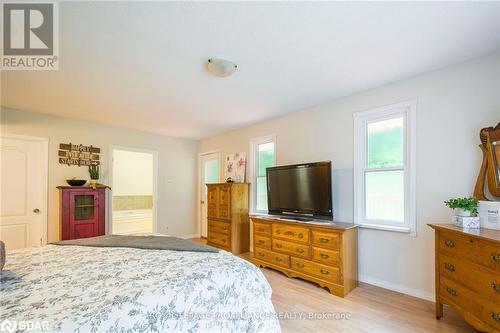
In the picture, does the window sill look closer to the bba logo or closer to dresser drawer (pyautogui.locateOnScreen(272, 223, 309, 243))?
dresser drawer (pyautogui.locateOnScreen(272, 223, 309, 243))

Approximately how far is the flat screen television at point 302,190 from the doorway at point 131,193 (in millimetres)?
3606

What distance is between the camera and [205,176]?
5.92 meters

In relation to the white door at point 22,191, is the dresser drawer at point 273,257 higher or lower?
lower

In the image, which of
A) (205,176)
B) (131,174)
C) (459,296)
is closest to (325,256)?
(459,296)

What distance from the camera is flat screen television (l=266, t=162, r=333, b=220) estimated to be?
3070 millimetres

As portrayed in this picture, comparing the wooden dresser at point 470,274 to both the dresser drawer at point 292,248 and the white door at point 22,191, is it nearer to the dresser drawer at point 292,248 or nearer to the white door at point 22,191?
the dresser drawer at point 292,248

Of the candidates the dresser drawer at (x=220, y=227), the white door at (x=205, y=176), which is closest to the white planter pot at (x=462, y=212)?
the dresser drawer at (x=220, y=227)

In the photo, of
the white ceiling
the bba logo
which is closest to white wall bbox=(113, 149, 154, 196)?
the white ceiling

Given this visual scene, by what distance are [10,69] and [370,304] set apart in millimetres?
4437

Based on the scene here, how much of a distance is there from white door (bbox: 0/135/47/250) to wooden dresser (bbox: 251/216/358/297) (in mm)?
3680

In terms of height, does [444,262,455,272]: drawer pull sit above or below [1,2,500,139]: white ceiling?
below

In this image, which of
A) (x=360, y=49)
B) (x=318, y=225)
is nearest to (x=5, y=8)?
(x=360, y=49)

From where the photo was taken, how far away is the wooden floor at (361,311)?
2.06 metres

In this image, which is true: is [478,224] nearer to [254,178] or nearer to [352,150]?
[352,150]
